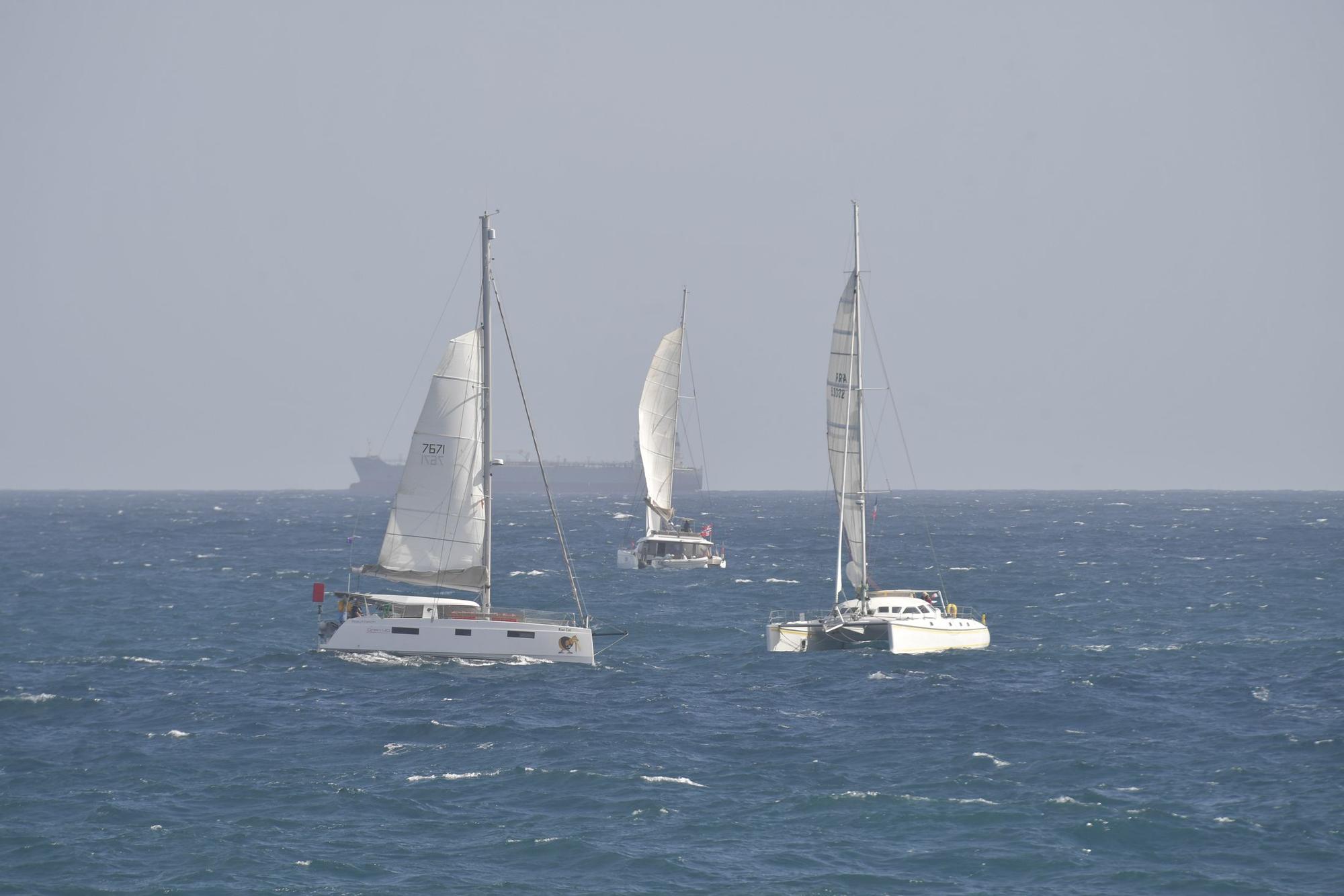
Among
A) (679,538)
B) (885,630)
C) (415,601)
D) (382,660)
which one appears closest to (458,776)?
(382,660)

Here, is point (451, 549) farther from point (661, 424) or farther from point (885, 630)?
point (661, 424)

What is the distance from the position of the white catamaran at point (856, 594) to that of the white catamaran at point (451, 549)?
911cm

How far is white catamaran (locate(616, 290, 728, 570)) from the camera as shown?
94.0 meters

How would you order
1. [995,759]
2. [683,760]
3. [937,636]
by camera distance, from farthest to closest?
[937,636] → [683,760] → [995,759]

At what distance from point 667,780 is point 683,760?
1962 millimetres

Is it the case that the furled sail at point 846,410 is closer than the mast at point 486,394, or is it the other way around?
the mast at point 486,394

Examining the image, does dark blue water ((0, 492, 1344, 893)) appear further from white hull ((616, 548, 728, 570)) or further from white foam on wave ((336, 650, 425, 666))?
white hull ((616, 548, 728, 570))

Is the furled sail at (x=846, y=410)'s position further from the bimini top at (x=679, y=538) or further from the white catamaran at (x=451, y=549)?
the bimini top at (x=679, y=538)

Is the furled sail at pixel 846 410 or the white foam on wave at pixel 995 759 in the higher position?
the furled sail at pixel 846 410

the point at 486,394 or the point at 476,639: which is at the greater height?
the point at 486,394

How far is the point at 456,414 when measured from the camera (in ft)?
154

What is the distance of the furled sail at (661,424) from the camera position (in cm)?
9562

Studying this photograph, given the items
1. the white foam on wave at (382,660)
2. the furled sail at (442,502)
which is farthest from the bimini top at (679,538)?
the white foam on wave at (382,660)

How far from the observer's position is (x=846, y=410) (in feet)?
178
